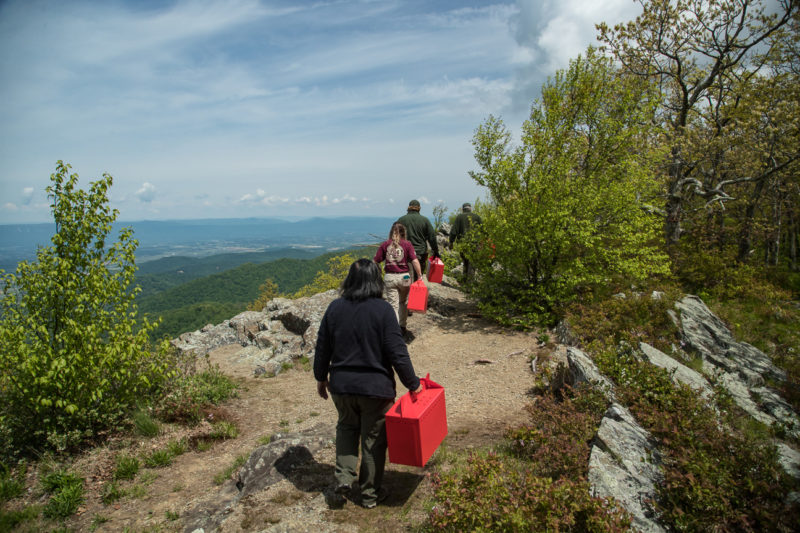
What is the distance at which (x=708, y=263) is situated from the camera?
Result: 1203cm

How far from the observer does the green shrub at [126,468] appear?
5.16 meters

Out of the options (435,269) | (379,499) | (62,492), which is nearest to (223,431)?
(62,492)

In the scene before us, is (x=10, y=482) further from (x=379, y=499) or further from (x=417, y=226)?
(x=417, y=226)

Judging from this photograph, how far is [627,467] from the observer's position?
12.8 ft

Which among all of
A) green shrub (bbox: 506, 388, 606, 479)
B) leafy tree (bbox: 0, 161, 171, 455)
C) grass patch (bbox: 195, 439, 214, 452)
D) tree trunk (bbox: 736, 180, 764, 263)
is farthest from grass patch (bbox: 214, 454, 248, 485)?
tree trunk (bbox: 736, 180, 764, 263)

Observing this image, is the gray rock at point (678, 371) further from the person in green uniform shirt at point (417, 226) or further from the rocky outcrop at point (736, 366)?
the person in green uniform shirt at point (417, 226)

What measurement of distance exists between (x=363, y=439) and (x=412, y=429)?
0.56m

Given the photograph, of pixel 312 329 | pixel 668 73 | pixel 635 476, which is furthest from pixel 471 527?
pixel 668 73

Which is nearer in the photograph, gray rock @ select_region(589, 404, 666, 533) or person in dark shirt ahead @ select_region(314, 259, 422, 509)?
gray rock @ select_region(589, 404, 666, 533)

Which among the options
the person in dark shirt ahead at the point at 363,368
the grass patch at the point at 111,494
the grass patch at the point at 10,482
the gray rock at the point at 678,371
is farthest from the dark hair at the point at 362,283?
the grass patch at the point at 10,482

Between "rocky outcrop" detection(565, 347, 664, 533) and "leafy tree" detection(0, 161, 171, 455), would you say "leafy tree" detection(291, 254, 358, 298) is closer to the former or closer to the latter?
"leafy tree" detection(0, 161, 171, 455)

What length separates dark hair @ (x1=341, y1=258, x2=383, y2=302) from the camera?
13.1 ft

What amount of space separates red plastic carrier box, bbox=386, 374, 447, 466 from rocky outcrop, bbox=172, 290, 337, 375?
Answer: 6.61 metres

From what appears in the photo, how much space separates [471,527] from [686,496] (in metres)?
1.85
